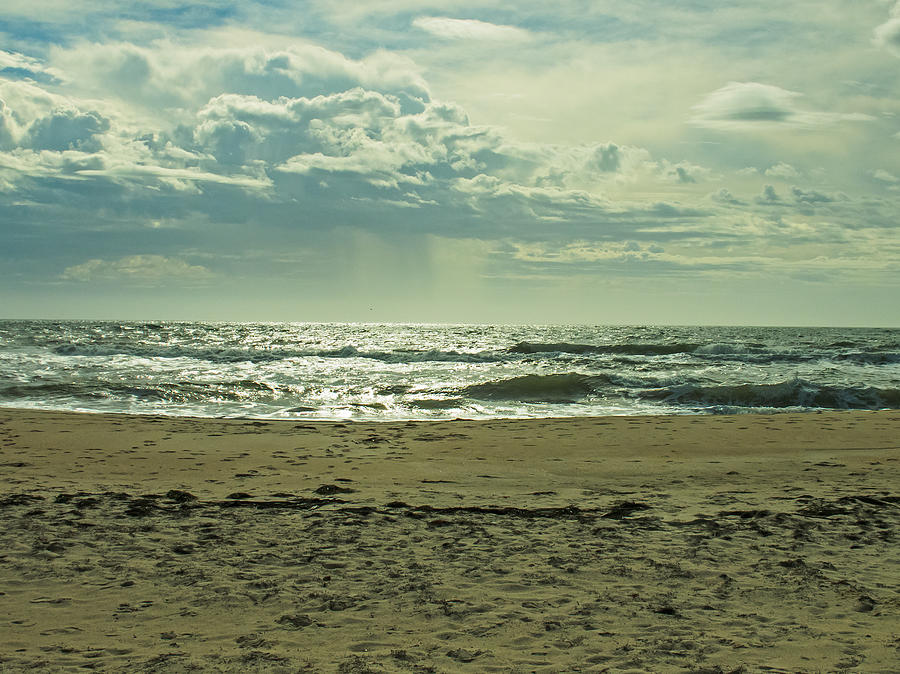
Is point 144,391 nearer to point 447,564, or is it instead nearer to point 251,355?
point 251,355

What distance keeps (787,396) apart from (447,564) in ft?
58.6

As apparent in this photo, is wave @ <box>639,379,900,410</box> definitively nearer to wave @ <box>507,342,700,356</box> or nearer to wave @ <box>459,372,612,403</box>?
wave @ <box>459,372,612,403</box>

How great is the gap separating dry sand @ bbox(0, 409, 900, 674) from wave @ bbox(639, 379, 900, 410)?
10316mm

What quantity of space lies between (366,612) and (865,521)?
184 inches

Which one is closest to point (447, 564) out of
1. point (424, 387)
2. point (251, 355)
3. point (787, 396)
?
point (424, 387)

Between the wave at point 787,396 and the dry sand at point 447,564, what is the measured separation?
33.8 feet

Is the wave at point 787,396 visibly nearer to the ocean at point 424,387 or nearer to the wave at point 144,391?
the ocean at point 424,387

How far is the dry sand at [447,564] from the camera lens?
3.71 m

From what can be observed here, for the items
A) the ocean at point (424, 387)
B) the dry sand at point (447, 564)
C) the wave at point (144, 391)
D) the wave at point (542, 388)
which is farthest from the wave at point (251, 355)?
the dry sand at point (447, 564)

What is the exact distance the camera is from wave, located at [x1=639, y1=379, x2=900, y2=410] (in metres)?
19.5

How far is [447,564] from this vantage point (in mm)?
5074

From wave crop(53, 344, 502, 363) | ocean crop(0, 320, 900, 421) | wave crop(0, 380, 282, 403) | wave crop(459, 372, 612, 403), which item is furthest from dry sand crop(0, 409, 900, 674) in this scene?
wave crop(53, 344, 502, 363)

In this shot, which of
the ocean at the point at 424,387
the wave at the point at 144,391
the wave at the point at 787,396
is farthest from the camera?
the wave at the point at 787,396

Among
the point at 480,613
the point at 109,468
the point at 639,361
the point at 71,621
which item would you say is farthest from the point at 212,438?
the point at 639,361
